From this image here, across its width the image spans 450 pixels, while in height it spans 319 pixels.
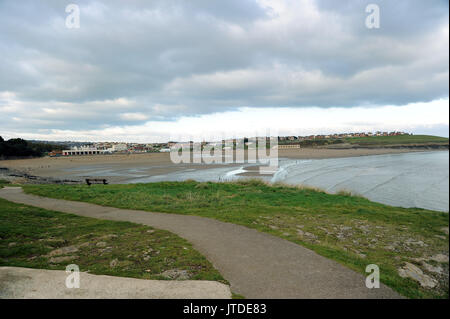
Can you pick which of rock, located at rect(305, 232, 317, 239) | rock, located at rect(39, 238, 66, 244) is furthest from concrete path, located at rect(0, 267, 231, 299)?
rock, located at rect(305, 232, 317, 239)

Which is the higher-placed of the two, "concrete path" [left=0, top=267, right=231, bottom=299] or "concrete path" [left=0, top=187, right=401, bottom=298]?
"concrete path" [left=0, top=267, right=231, bottom=299]

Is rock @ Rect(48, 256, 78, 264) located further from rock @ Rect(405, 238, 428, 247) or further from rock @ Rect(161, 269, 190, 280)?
rock @ Rect(405, 238, 428, 247)

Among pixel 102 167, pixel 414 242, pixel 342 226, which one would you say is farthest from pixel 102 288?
pixel 102 167

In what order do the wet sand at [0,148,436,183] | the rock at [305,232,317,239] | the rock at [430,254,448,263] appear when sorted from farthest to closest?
the wet sand at [0,148,436,183] → the rock at [305,232,317,239] → the rock at [430,254,448,263]

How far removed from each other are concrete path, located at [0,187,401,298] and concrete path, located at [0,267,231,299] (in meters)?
0.64

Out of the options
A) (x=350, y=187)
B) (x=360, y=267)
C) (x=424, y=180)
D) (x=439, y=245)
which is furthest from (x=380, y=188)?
(x=360, y=267)

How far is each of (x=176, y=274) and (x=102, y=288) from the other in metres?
1.48

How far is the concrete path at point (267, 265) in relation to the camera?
5.00 meters

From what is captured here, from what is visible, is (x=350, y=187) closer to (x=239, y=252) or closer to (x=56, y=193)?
(x=239, y=252)

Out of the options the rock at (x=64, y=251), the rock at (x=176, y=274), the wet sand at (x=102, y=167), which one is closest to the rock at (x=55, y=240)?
the rock at (x=64, y=251)

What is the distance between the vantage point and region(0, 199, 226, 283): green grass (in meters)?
6.11
